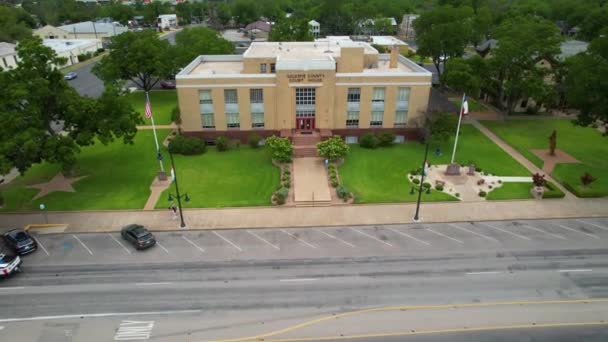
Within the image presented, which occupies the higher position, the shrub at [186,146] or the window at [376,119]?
the window at [376,119]

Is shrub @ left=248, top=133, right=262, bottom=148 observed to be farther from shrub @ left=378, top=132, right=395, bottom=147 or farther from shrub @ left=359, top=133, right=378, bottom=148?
shrub @ left=378, top=132, right=395, bottom=147

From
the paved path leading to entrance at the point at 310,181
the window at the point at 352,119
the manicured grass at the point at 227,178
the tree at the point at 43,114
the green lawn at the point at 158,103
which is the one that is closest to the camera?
the tree at the point at 43,114

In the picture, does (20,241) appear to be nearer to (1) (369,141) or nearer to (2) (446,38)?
(1) (369,141)

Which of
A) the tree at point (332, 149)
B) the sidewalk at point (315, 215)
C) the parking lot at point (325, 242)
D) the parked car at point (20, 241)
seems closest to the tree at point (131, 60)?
the sidewalk at point (315, 215)

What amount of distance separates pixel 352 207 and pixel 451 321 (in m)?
15.0

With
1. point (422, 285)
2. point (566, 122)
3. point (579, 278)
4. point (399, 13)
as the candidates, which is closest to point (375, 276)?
point (422, 285)

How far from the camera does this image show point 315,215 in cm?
3644

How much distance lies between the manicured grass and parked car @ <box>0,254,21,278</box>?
11.9 meters

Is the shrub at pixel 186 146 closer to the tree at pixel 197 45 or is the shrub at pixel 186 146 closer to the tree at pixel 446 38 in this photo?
the tree at pixel 197 45

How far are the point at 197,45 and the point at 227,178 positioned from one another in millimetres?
38580

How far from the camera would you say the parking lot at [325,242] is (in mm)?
30953

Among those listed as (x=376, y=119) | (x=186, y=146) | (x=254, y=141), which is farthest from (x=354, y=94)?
(x=186, y=146)

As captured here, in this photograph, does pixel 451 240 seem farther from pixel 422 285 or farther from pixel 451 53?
pixel 451 53

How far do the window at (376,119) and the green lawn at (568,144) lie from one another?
17292 millimetres
